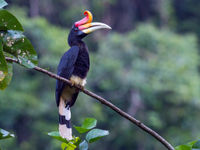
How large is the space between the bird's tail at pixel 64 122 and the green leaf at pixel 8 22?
1.92ft

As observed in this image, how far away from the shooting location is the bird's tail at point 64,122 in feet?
4.98

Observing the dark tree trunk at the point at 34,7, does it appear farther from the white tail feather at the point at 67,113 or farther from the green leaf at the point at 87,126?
the green leaf at the point at 87,126

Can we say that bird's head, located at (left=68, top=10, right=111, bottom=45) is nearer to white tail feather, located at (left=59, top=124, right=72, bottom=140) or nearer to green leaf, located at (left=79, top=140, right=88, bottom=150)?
white tail feather, located at (left=59, top=124, right=72, bottom=140)

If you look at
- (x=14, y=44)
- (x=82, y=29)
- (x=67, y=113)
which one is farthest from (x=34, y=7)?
(x=14, y=44)

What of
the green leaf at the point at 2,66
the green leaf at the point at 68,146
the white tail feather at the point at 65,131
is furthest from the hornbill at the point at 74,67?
→ the green leaf at the point at 2,66

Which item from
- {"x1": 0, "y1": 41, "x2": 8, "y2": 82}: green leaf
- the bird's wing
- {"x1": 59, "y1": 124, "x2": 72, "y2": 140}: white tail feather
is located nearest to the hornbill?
the bird's wing

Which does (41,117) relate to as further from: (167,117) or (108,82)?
(167,117)

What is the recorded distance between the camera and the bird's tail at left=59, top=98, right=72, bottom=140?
1517 millimetres

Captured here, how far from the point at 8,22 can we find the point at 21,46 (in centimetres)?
8

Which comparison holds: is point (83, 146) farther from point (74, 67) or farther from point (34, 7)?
point (34, 7)

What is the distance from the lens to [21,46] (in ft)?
3.19

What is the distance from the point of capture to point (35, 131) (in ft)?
30.0

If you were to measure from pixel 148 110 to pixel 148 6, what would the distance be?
5888mm

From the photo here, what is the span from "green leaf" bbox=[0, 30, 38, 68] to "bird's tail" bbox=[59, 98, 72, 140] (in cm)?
52
